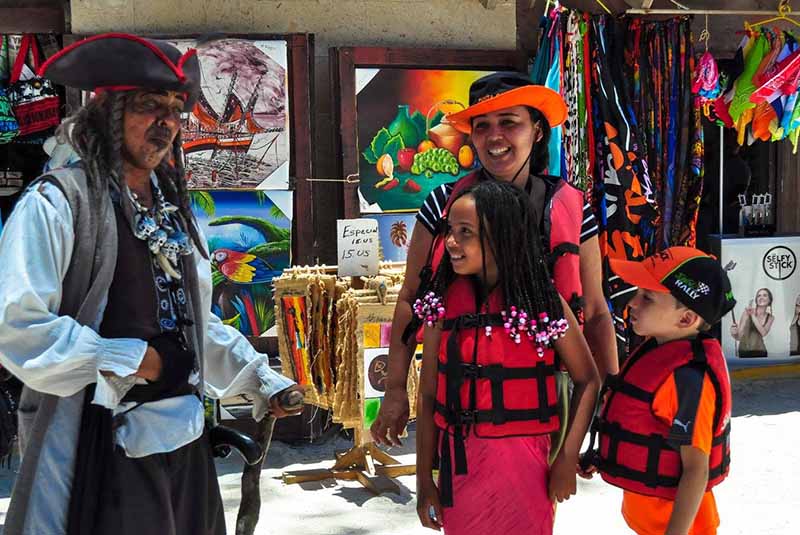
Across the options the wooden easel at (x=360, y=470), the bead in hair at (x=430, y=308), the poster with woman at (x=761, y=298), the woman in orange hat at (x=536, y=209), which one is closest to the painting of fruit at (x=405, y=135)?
the wooden easel at (x=360, y=470)

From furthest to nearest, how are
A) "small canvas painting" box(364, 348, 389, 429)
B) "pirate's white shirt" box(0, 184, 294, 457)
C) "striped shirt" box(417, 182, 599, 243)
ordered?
"small canvas painting" box(364, 348, 389, 429)
"striped shirt" box(417, 182, 599, 243)
"pirate's white shirt" box(0, 184, 294, 457)

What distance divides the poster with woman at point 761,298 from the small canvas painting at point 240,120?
3.16m

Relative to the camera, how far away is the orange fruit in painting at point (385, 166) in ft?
18.1

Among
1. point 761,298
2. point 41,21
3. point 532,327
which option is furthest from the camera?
point 761,298

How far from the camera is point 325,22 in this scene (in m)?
5.48

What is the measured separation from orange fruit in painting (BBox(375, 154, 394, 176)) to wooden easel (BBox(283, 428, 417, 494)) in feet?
4.89

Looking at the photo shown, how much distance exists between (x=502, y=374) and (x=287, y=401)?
56 centimetres

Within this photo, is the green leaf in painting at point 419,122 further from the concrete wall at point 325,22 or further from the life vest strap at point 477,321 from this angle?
the life vest strap at point 477,321

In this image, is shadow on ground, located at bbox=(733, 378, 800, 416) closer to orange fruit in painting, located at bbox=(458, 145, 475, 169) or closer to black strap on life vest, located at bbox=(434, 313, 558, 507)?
orange fruit in painting, located at bbox=(458, 145, 475, 169)

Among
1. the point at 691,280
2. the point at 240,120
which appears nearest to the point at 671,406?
the point at 691,280

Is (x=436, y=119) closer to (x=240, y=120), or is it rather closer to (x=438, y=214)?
(x=240, y=120)

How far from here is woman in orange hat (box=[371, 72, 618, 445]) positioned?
105 inches

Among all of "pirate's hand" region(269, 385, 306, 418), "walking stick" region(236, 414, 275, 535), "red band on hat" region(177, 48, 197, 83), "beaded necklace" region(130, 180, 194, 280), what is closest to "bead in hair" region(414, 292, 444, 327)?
"pirate's hand" region(269, 385, 306, 418)

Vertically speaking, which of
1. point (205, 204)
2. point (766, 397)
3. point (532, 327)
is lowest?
point (766, 397)
